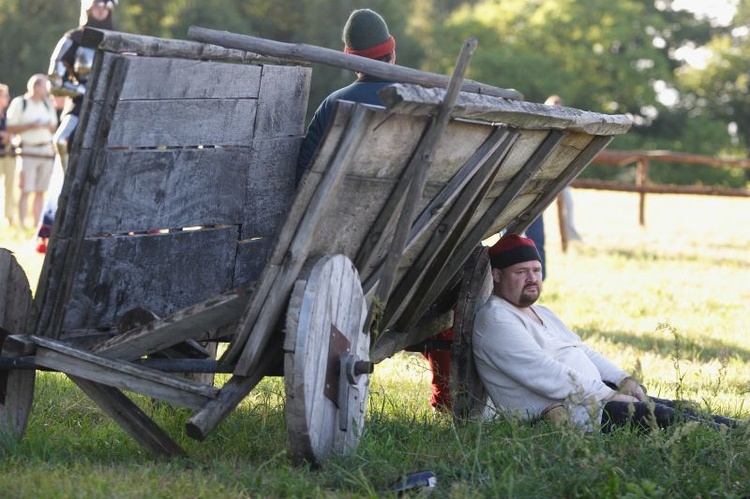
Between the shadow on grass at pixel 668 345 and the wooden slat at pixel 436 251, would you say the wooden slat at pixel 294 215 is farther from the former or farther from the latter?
the shadow on grass at pixel 668 345

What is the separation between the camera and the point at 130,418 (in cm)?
438

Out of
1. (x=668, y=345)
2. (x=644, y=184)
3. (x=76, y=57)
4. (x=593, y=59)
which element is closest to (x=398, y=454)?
(x=668, y=345)

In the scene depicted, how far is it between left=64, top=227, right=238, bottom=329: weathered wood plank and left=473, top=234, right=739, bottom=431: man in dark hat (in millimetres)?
1117

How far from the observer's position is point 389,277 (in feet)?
14.1

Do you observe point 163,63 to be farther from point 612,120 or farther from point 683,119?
point 683,119

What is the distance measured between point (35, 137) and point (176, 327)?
1158 cm

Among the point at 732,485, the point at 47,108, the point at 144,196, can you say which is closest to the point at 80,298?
the point at 144,196

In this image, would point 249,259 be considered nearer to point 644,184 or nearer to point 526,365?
point 526,365

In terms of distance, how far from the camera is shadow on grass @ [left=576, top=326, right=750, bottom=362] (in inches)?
302

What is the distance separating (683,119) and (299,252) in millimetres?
52192

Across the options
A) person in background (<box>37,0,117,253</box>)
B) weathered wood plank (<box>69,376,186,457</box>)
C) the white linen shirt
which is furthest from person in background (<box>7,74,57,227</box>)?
weathered wood plank (<box>69,376,186,457</box>)

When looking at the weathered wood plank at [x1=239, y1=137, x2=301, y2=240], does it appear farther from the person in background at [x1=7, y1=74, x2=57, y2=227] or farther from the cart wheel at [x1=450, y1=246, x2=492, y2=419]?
the person in background at [x1=7, y1=74, x2=57, y2=227]

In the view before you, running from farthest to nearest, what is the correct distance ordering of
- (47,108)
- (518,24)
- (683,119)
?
1. (518,24)
2. (683,119)
3. (47,108)

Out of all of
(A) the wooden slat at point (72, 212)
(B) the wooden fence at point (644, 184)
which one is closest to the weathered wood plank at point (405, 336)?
(A) the wooden slat at point (72, 212)
